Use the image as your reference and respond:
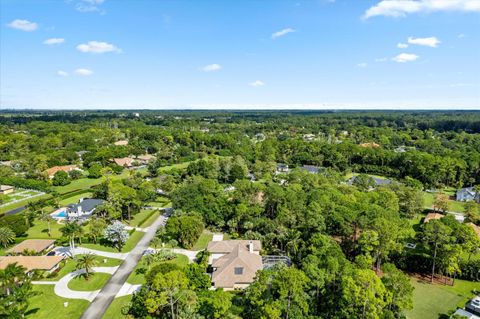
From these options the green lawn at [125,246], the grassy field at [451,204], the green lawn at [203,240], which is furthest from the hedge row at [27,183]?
the grassy field at [451,204]

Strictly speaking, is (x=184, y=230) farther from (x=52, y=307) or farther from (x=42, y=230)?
(x=42, y=230)

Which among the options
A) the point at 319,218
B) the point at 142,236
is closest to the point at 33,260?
the point at 142,236

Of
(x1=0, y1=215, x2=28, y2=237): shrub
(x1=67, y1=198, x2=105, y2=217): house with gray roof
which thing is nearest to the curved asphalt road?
(x1=67, y1=198, x2=105, y2=217): house with gray roof

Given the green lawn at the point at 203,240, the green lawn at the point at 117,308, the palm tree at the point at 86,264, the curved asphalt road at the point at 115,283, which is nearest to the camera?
the green lawn at the point at 117,308

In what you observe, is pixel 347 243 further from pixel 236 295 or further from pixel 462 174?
pixel 462 174

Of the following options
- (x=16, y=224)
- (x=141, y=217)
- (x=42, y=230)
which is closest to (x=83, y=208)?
(x=42, y=230)

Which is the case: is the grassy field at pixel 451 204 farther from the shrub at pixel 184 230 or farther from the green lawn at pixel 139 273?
the green lawn at pixel 139 273
